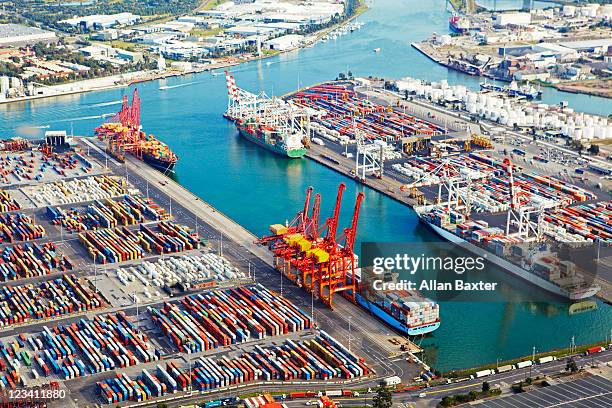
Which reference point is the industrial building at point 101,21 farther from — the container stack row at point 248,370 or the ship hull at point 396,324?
the container stack row at point 248,370

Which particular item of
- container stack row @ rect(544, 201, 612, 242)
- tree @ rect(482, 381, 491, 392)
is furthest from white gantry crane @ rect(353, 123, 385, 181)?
tree @ rect(482, 381, 491, 392)

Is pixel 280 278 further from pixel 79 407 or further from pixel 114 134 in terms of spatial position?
pixel 114 134

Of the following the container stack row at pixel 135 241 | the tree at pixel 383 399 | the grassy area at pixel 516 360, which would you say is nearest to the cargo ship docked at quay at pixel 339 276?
the grassy area at pixel 516 360

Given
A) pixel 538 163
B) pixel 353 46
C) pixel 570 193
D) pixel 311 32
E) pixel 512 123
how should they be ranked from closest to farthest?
pixel 570 193
pixel 538 163
pixel 512 123
pixel 353 46
pixel 311 32

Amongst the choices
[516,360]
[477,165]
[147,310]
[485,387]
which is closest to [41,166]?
[147,310]

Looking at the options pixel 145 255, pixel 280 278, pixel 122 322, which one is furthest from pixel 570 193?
pixel 122 322

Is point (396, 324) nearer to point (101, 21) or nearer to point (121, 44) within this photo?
point (121, 44)
